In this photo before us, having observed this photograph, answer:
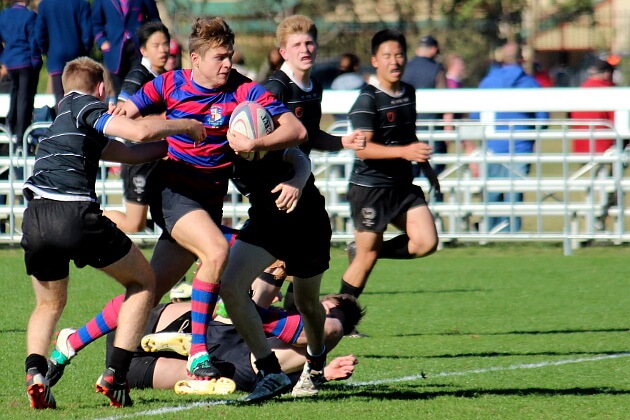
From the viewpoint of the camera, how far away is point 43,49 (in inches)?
528

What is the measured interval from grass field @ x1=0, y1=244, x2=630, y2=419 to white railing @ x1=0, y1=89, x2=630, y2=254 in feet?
0.95

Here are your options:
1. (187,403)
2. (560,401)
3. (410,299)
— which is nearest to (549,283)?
(410,299)

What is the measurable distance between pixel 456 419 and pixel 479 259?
6.80 m

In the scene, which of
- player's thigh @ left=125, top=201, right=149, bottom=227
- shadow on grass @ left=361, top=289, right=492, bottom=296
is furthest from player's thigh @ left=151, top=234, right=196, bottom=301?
shadow on grass @ left=361, top=289, right=492, bottom=296

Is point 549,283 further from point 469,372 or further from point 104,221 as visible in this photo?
point 104,221

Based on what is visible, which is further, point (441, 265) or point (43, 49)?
point (43, 49)

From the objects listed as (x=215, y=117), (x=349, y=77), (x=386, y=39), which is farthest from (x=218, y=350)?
(x=349, y=77)

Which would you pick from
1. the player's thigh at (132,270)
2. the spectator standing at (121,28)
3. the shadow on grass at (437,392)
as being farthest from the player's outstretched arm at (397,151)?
the spectator standing at (121,28)

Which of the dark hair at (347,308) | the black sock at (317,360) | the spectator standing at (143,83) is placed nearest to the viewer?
the black sock at (317,360)

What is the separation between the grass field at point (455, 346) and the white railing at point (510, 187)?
29 cm

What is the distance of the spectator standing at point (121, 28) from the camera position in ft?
41.2

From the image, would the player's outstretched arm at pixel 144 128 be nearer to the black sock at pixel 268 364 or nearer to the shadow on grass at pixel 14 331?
the black sock at pixel 268 364

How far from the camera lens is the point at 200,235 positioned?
633cm

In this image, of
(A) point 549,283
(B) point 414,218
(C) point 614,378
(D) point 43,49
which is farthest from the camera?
(D) point 43,49
